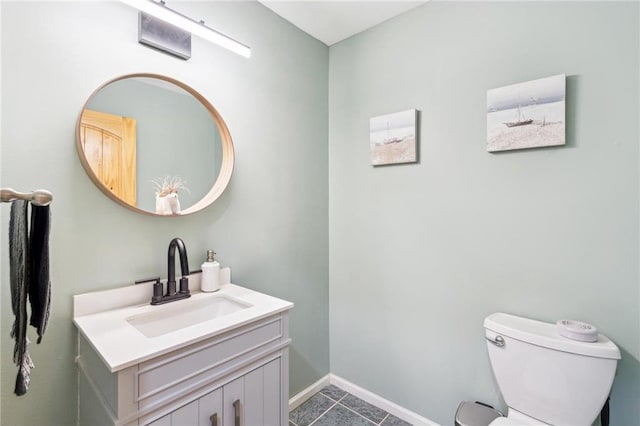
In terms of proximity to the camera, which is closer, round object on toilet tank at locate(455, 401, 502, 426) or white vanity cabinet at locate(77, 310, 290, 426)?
white vanity cabinet at locate(77, 310, 290, 426)

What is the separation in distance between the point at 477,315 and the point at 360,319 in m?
0.73

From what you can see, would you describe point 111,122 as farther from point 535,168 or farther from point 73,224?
point 535,168

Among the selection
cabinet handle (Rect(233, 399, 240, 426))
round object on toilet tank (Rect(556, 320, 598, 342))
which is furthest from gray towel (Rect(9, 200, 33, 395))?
round object on toilet tank (Rect(556, 320, 598, 342))

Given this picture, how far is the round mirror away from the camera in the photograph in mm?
1176

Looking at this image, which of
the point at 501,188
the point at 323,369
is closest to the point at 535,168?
the point at 501,188

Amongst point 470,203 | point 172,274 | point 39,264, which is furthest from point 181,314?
point 470,203

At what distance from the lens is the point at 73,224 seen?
1124 mm

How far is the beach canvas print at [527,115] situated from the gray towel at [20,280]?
1.74 m

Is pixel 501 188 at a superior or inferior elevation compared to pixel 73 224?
superior

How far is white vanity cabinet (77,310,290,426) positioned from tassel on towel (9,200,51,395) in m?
0.19

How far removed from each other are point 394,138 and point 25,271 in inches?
65.7

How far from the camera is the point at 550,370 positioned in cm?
116

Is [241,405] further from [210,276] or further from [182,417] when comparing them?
[210,276]

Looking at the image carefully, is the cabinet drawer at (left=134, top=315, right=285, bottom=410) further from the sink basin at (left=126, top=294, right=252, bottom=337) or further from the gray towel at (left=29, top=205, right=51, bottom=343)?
the gray towel at (left=29, top=205, right=51, bottom=343)
